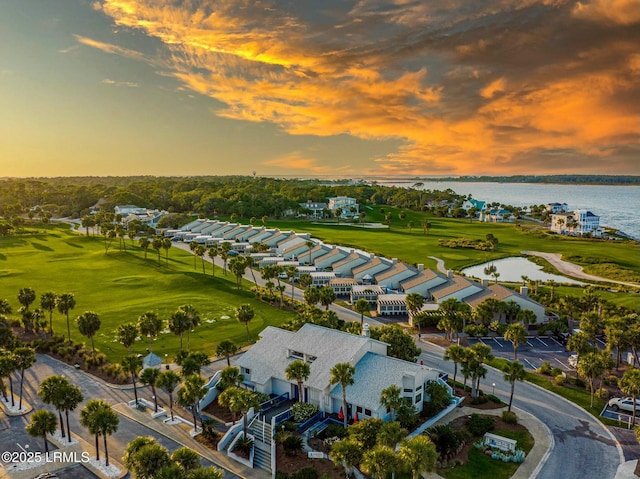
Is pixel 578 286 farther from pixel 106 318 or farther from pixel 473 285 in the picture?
pixel 106 318

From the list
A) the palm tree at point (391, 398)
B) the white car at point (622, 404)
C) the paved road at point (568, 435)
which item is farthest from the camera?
the white car at point (622, 404)

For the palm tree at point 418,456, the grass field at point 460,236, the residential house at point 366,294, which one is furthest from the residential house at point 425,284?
the palm tree at point 418,456

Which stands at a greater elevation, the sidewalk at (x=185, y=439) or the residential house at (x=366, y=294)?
the residential house at (x=366, y=294)

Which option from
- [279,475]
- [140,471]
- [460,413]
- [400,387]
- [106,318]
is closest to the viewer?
[140,471]

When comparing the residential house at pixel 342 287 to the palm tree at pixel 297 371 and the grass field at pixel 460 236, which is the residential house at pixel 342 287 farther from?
the palm tree at pixel 297 371

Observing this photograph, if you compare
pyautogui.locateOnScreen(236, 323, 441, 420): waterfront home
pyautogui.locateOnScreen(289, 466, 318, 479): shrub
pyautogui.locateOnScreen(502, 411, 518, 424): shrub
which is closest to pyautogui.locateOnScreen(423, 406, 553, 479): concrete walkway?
pyautogui.locateOnScreen(502, 411, 518, 424): shrub

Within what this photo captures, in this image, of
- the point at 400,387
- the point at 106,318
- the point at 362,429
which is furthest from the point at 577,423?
the point at 106,318

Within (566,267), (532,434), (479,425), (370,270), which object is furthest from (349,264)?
(532,434)
